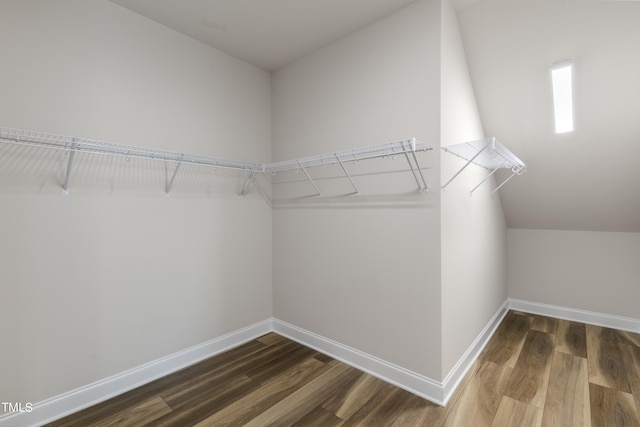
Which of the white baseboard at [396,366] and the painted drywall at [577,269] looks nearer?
the white baseboard at [396,366]

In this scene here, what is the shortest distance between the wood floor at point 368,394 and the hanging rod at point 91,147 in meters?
1.52

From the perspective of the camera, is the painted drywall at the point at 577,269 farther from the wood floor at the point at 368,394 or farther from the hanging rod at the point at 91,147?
the hanging rod at the point at 91,147

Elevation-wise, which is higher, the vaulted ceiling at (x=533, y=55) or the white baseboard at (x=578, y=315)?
the vaulted ceiling at (x=533, y=55)

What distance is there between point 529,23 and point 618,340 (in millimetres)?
2804

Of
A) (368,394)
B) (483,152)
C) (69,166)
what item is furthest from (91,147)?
(483,152)

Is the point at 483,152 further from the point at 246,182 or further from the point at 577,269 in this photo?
the point at 577,269

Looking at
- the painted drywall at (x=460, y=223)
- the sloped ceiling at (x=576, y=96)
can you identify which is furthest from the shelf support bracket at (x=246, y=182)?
the sloped ceiling at (x=576, y=96)

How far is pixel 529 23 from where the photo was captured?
6.07 ft

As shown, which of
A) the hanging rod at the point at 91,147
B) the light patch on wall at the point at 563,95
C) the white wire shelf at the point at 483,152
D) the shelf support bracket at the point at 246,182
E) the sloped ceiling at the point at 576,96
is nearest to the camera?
the hanging rod at the point at 91,147

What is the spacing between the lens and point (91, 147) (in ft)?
5.52

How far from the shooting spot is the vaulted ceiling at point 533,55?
1.79 m

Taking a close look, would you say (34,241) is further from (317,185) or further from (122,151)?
(317,185)

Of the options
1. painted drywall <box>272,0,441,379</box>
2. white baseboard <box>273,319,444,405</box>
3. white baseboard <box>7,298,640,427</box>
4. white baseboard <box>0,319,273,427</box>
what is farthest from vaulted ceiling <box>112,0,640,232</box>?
white baseboard <box>0,319,273,427</box>

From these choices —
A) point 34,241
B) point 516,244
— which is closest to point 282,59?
point 34,241
